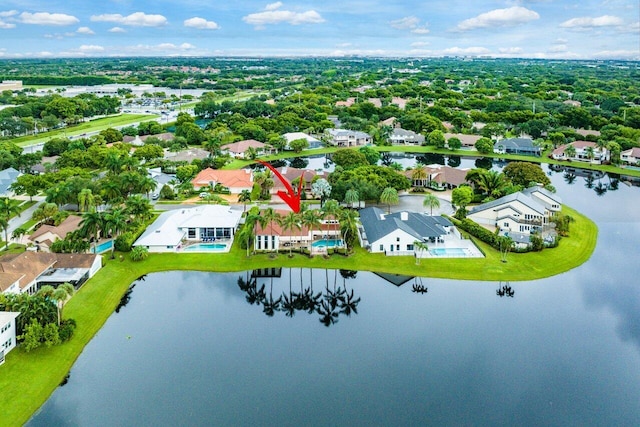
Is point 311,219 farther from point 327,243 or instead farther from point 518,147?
point 518,147

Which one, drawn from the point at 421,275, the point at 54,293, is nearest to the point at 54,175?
the point at 54,293

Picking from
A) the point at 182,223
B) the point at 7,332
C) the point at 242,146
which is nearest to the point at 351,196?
the point at 182,223

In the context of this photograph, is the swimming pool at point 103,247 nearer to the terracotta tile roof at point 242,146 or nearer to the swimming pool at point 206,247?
the swimming pool at point 206,247

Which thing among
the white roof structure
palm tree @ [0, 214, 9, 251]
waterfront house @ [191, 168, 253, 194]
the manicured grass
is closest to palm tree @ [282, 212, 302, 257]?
the white roof structure

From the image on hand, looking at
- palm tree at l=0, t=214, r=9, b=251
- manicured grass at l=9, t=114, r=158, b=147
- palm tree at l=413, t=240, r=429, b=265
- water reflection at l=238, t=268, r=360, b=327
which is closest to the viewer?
water reflection at l=238, t=268, r=360, b=327

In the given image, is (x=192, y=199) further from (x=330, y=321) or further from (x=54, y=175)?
(x=330, y=321)

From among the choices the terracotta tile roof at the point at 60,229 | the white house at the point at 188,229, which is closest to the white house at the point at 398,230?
the white house at the point at 188,229

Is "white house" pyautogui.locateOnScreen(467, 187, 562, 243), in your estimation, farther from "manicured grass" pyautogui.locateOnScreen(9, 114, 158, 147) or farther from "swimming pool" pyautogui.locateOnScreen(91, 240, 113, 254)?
"manicured grass" pyautogui.locateOnScreen(9, 114, 158, 147)
